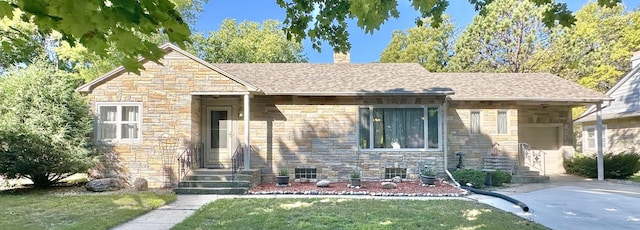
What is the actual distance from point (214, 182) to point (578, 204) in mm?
8849

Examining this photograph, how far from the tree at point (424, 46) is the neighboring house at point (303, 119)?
16.6 m

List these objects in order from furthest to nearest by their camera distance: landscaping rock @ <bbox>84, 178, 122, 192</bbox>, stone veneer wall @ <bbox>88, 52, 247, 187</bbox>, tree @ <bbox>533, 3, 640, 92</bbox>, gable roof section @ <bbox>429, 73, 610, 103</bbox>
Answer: tree @ <bbox>533, 3, 640, 92</bbox> < gable roof section @ <bbox>429, 73, 610, 103</bbox> < stone veneer wall @ <bbox>88, 52, 247, 187</bbox> < landscaping rock @ <bbox>84, 178, 122, 192</bbox>

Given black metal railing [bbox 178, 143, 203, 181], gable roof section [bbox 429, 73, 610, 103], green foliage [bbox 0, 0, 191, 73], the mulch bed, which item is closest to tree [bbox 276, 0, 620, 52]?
green foliage [bbox 0, 0, 191, 73]

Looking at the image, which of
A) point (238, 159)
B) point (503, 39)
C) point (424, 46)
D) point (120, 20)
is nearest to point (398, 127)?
point (238, 159)

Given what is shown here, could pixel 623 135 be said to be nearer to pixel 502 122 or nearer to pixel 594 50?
pixel 502 122

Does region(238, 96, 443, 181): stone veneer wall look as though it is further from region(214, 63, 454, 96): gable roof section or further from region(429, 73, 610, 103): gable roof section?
region(429, 73, 610, 103): gable roof section

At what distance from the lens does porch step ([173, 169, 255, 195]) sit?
33.4 ft

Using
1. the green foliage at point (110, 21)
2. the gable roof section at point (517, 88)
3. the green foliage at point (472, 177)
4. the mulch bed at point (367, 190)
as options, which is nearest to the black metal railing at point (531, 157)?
the gable roof section at point (517, 88)

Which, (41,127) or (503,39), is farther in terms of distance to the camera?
(503,39)

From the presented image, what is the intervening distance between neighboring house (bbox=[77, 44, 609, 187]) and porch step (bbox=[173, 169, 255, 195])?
598 mm

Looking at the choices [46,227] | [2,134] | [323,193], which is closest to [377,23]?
[46,227]

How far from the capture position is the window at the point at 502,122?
12.9 metres

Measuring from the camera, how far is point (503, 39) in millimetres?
22984

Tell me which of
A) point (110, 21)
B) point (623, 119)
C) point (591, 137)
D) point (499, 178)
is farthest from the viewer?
point (591, 137)
